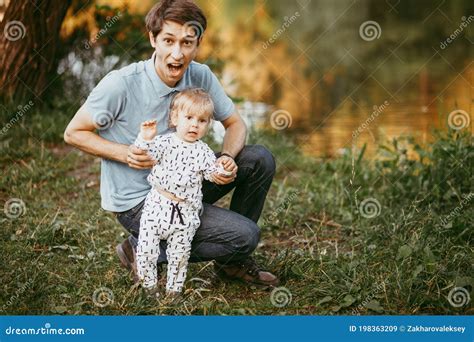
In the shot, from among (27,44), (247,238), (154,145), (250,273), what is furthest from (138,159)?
(27,44)

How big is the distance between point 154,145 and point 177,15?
51cm

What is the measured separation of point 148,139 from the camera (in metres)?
2.60

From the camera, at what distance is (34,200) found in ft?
13.5

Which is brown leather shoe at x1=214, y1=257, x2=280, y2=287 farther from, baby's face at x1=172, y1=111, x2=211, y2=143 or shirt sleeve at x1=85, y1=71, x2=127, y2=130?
shirt sleeve at x1=85, y1=71, x2=127, y2=130

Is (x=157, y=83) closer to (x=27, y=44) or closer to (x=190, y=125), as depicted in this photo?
(x=190, y=125)

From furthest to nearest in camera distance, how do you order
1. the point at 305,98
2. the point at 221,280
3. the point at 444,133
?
the point at 305,98, the point at 444,133, the point at 221,280

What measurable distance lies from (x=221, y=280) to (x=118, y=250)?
1.57 ft

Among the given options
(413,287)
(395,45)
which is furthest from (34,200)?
(395,45)

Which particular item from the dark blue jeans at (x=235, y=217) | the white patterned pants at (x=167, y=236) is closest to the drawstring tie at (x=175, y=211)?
the white patterned pants at (x=167, y=236)

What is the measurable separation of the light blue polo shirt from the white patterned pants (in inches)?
5.9

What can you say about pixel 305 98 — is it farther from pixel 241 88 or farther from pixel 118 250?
pixel 118 250

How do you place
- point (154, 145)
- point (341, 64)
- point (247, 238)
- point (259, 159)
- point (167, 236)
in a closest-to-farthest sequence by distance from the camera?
point (154, 145), point (167, 236), point (247, 238), point (259, 159), point (341, 64)

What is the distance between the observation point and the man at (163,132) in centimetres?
278

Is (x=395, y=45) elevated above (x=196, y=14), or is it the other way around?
(x=395, y=45)
